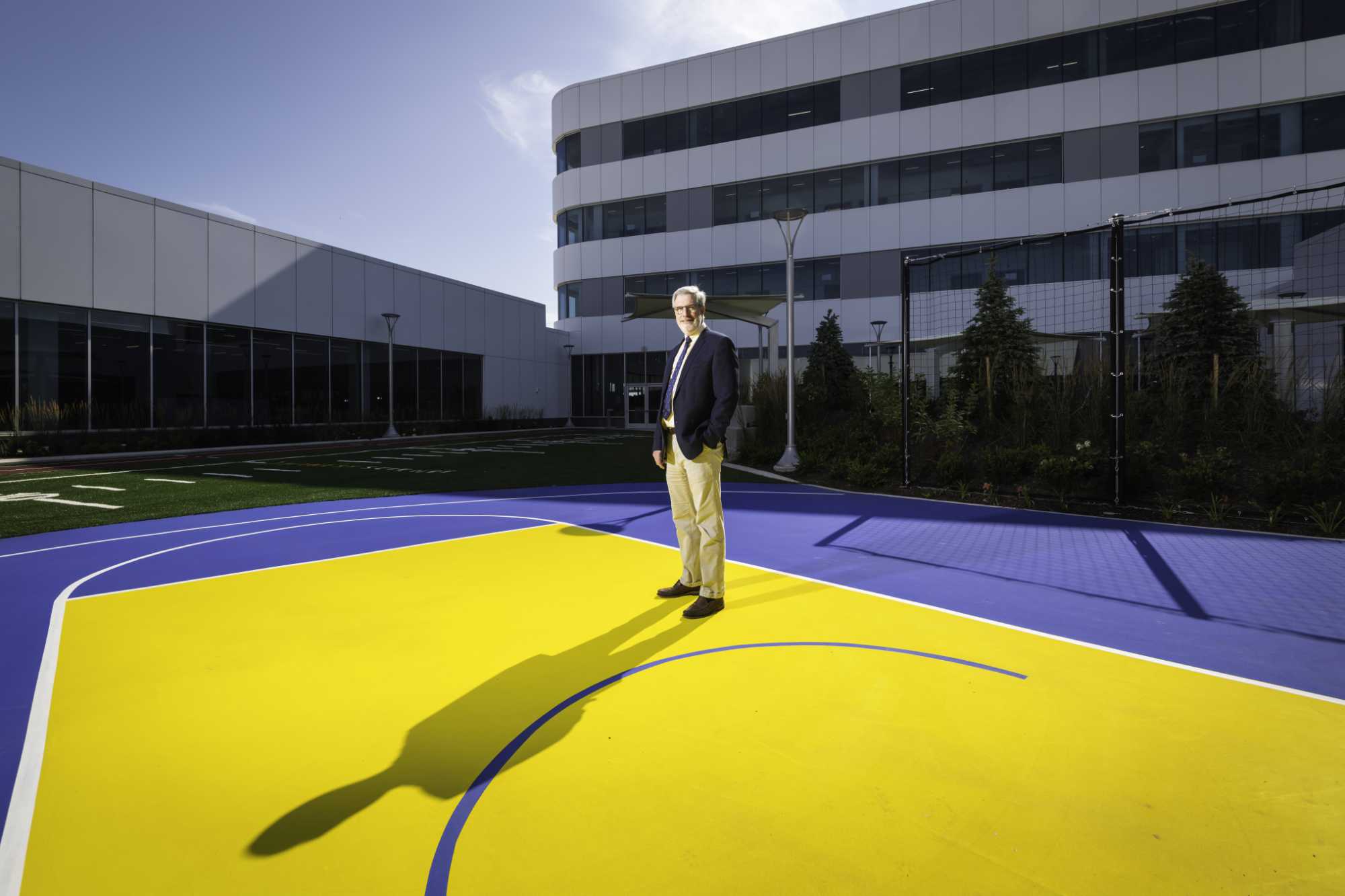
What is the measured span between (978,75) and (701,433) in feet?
97.9

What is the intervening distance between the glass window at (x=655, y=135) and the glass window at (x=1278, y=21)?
23173mm

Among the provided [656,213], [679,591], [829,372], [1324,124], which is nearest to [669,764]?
[679,591]

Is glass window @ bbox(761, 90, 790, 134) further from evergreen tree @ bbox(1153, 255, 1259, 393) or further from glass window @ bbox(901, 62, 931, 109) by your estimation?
evergreen tree @ bbox(1153, 255, 1259, 393)

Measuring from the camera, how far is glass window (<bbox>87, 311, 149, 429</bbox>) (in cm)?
1944

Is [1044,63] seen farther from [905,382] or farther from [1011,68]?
[905,382]

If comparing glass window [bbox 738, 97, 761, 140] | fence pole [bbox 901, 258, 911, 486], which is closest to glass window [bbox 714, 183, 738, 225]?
glass window [bbox 738, 97, 761, 140]

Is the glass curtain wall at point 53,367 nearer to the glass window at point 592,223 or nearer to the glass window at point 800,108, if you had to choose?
the glass window at point 592,223

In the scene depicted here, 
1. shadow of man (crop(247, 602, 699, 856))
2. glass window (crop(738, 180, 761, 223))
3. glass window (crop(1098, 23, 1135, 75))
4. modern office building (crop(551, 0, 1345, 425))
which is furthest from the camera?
glass window (crop(738, 180, 761, 223))

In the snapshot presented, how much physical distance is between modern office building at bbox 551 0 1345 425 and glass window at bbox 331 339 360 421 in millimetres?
12884

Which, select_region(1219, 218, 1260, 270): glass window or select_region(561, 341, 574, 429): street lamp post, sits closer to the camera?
select_region(1219, 218, 1260, 270): glass window

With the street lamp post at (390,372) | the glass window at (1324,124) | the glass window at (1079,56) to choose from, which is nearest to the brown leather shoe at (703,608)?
the street lamp post at (390,372)

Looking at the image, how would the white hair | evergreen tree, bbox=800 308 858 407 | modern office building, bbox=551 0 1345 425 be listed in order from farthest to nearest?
modern office building, bbox=551 0 1345 425 → evergreen tree, bbox=800 308 858 407 → the white hair

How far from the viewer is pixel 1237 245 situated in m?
24.4

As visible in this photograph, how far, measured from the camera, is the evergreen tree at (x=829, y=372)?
A: 61.9 ft
